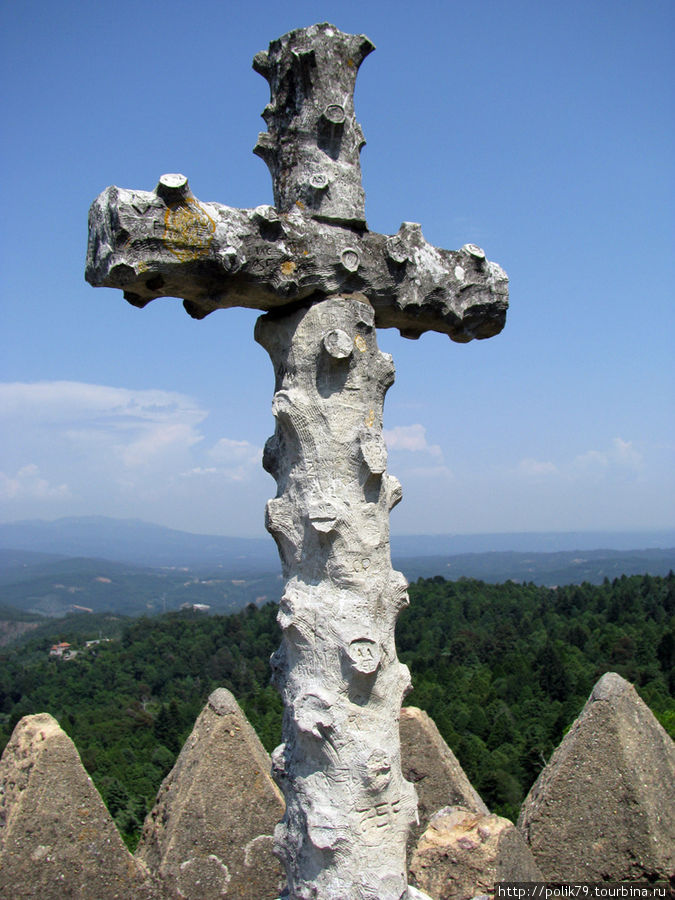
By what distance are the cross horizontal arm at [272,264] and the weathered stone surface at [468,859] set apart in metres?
3.29

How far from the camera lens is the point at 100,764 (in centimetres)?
2269

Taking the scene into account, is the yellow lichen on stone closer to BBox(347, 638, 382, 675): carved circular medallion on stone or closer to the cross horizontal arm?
the cross horizontal arm

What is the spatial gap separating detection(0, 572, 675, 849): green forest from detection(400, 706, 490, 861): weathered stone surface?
8344 mm

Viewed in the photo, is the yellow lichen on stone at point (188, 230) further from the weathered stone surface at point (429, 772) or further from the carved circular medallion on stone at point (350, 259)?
the weathered stone surface at point (429, 772)

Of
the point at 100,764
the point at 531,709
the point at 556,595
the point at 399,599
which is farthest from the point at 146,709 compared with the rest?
the point at 399,599

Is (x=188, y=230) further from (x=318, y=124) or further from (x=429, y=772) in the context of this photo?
(x=429, y=772)

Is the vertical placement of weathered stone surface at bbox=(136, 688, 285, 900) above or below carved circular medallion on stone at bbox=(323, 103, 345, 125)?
below

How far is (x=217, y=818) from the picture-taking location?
5.95 m

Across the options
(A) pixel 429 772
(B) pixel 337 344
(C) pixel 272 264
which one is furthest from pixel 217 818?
(C) pixel 272 264

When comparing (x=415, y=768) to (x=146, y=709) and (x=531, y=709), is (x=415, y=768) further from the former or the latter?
(x=146, y=709)

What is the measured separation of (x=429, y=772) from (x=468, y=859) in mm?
1191

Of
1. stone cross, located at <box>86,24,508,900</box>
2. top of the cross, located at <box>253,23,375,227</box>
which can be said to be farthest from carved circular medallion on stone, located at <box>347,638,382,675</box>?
top of the cross, located at <box>253,23,375,227</box>

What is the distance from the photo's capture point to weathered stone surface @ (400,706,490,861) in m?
6.18

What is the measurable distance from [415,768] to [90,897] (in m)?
2.56
